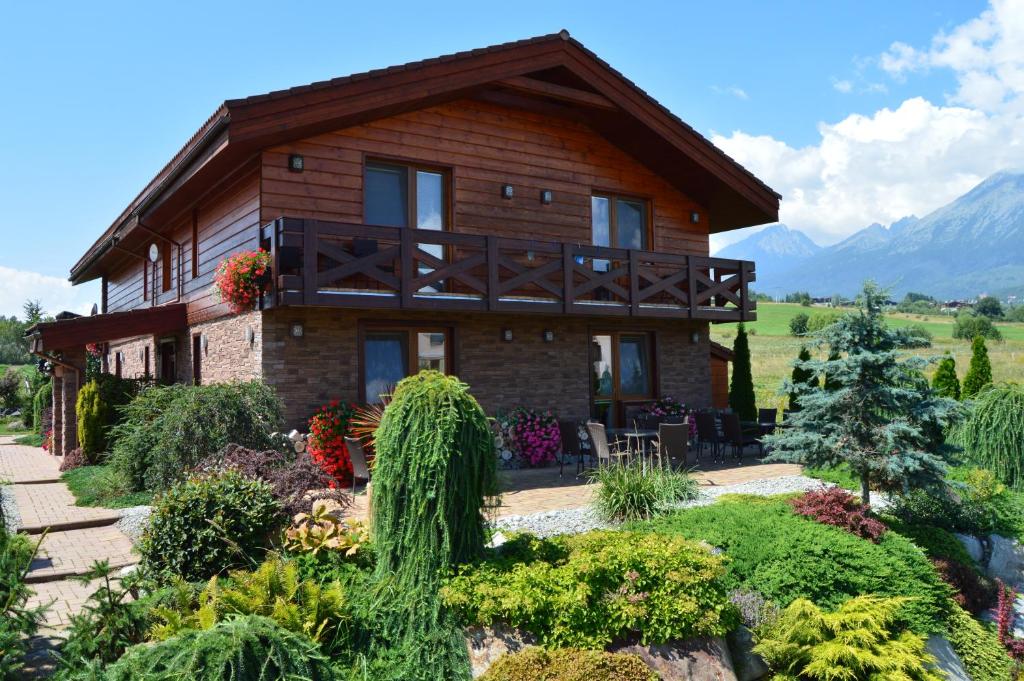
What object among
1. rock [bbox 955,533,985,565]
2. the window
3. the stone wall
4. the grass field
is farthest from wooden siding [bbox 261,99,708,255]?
the grass field

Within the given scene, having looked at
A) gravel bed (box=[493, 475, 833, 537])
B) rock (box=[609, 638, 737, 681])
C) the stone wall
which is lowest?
rock (box=[609, 638, 737, 681])

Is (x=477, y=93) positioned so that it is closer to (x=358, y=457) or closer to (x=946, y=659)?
(x=358, y=457)

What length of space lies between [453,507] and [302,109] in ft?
24.3

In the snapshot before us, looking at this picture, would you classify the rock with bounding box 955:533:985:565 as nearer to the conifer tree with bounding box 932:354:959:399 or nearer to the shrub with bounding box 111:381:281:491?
the shrub with bounding box 111:381:281:491

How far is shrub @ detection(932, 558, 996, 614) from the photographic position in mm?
7098

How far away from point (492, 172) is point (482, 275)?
6.22 ft

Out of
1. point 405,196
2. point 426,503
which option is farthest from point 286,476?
point 405,196

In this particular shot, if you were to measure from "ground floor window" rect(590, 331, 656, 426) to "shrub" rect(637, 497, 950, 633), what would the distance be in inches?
290

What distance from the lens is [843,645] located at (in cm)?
538

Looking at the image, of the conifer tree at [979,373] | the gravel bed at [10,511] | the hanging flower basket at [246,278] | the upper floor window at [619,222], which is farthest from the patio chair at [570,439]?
the conifer tree at [979,373]

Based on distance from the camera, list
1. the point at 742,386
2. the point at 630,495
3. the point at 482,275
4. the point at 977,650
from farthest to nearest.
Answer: the point at 742,386 → the point at 482,275 → the point at 630,495 → the point at 977,650

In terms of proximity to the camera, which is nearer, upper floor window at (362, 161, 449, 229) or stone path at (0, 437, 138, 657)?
stone path at (0, 437, 138, 657)

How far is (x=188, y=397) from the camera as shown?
9.72 metres

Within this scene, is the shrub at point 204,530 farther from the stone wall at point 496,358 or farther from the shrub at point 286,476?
the stone wall at point 496,358
